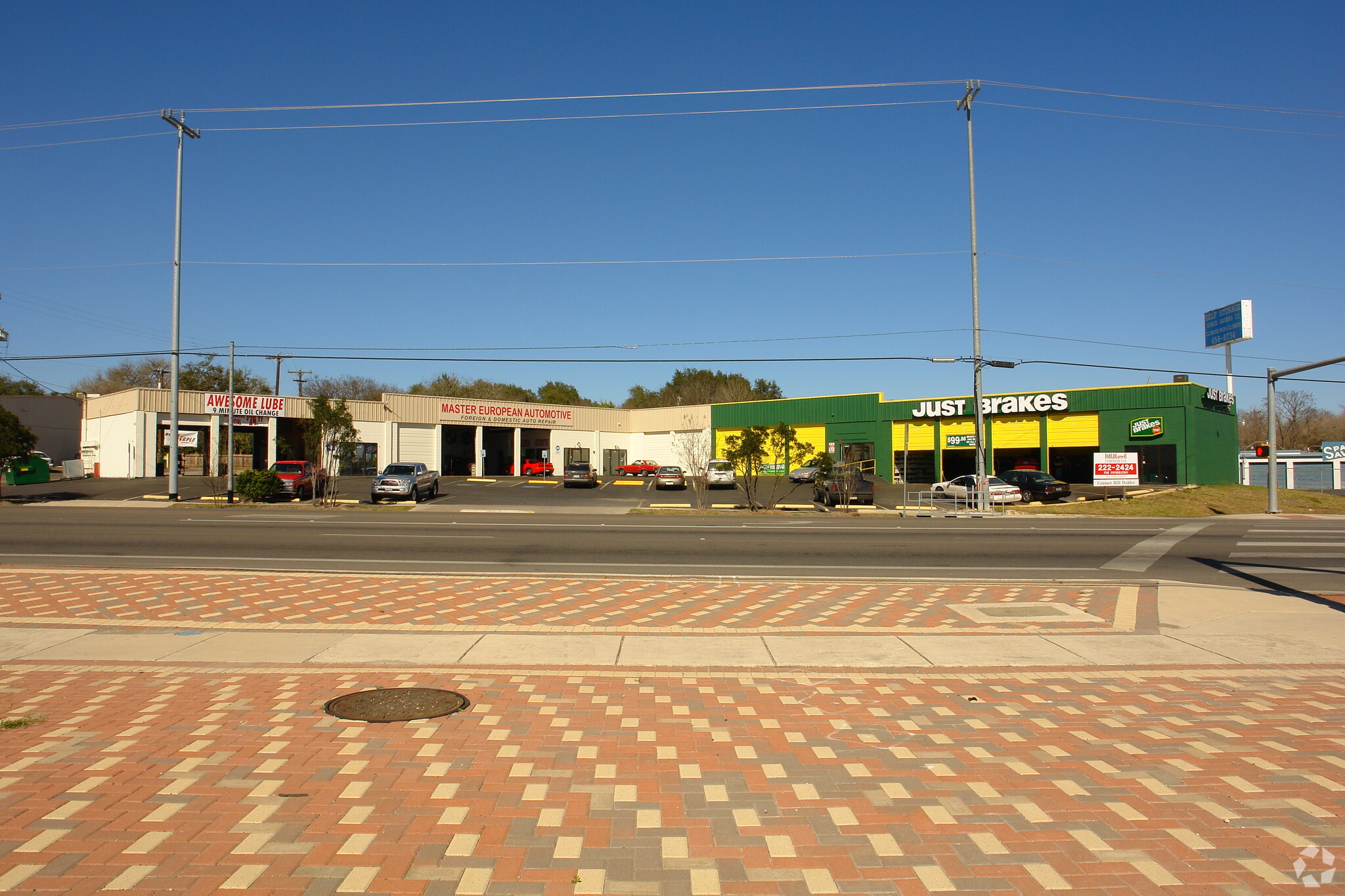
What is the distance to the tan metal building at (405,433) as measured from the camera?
Result: 48312mm

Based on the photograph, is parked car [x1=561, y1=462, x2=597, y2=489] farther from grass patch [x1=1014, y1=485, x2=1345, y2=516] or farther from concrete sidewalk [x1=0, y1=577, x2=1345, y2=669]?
concrete sidewalk [x1=0, y1=577, x2=1345, y2=669]

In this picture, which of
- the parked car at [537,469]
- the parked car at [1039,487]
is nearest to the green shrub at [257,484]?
the parked car at [537,469]

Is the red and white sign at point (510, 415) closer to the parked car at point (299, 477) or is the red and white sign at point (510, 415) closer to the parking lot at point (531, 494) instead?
the parking lot at point (531, 494)

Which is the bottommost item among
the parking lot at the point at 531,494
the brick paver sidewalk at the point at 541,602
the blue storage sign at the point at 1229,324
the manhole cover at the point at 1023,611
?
the manhole cover at the point at 1023,611

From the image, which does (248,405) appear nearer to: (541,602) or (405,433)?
(405,433)

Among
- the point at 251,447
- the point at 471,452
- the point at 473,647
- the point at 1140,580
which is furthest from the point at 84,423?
the point at 1140,580

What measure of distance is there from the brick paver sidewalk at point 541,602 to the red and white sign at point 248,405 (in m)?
39.4

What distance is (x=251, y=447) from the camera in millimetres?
60594

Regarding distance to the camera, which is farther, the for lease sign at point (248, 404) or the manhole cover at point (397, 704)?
the for lease sign at point (248, 404)

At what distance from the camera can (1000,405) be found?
1885 inches

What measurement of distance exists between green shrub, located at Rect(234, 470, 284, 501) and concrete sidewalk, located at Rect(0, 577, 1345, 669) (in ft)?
85.9

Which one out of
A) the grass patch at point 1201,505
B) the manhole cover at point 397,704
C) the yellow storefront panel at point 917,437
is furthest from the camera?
the yellow storefront panel at point 917,437

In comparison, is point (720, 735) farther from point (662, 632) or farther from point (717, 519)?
point (717, 519)

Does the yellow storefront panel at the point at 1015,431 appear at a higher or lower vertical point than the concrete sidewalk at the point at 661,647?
higher
